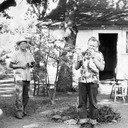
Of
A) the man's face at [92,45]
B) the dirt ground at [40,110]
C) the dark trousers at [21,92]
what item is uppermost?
the man's face at [92,45]

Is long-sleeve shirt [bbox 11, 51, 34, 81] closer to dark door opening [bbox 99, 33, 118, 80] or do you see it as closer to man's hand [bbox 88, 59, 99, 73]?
man's hand [bbox 88, 59, 99, 73]

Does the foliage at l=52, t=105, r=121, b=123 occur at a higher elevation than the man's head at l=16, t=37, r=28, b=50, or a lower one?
lower

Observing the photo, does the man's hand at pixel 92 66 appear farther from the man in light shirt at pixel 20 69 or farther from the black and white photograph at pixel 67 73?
the man in light shirt at pixel 20 69

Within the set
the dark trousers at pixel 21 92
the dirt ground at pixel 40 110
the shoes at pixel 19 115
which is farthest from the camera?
the dark trousers at pixel 21 92

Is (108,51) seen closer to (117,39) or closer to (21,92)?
(117,39)

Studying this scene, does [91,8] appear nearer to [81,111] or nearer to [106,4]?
[106,4]

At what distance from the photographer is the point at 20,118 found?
777 centimetres

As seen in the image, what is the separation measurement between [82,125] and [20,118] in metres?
1.86

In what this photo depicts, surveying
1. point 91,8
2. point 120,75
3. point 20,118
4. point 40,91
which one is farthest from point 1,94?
point 91,8

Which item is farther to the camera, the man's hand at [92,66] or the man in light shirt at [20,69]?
the man in light shirt at [20,69]

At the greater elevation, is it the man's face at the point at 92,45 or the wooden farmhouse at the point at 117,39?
the wooden farmhouse at the point at 117,39

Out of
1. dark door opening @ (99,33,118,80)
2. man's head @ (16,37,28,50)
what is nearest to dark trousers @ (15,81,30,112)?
man's head @ (16,37,28,50)

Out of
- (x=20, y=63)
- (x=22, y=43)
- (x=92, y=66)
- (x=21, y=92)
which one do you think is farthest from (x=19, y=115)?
(x=92, y=66)

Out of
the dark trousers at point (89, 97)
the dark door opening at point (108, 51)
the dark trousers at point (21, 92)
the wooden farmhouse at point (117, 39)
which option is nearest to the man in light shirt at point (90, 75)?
the dark trousers at point (89, 97)
